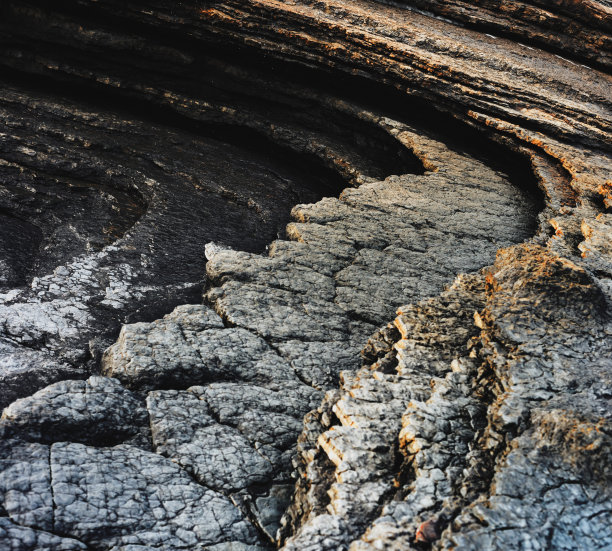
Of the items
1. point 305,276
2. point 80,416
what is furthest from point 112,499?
point 305,276

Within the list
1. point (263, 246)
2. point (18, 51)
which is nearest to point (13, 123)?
point (18, 51)

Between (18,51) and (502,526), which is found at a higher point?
(502,526)

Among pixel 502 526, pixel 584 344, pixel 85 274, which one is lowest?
pixel 85 274

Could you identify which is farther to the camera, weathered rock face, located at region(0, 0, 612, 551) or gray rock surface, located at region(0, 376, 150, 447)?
gray rock surface, located at region(0, 376, 150, 447)

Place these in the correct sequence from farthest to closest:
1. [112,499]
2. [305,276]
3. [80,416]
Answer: [305,276]
[80,416]
[112,499]

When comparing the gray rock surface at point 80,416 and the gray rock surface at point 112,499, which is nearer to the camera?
the gray rock surface at point 112,499

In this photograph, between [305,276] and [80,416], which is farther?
[305,276]

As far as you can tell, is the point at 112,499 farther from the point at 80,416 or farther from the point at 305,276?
the point at 305,276

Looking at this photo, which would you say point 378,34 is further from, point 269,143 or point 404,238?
point 404,238
